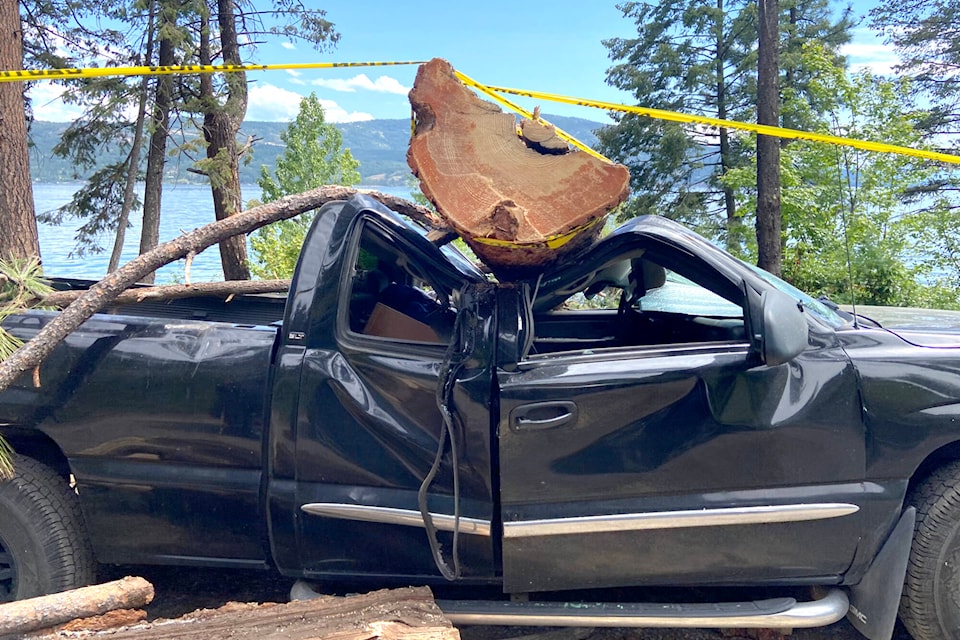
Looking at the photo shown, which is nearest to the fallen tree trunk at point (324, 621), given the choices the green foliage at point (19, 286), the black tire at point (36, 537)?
the black tire at point (36, 537)

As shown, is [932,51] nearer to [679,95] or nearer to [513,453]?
[679,95]

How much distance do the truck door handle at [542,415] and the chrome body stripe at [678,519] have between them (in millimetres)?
359

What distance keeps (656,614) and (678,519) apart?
1.21ft

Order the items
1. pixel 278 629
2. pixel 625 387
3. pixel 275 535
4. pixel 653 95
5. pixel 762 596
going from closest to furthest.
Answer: pixel 278 629, pixel 625 387, pixel 275 535, pixel 762 596, pixel 653 95

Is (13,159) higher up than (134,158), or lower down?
lower down

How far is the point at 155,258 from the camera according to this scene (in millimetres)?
3252

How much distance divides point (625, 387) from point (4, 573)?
8.61 ft

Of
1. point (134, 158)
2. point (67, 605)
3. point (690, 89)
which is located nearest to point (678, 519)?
point (67, 605)

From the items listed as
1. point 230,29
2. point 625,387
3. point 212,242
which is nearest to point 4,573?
point 212,242

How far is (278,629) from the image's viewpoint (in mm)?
2312

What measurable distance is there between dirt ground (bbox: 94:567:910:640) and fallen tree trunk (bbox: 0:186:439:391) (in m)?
1.32

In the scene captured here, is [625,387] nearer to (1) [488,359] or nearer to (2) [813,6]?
(1) [488,359]

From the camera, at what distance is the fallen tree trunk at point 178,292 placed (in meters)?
3.43

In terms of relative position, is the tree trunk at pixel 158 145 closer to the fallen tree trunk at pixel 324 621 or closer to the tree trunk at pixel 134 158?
the tree trunk at pixel 134 158
